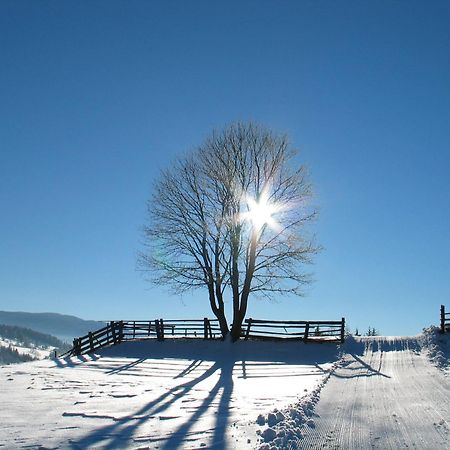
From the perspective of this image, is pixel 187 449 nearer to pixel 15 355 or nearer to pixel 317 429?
pixel 317 429

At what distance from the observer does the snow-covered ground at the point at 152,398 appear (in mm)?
6883

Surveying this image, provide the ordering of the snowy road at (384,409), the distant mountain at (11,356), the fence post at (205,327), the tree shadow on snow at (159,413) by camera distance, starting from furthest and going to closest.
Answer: the distant mountain at (11,356) < the fence post at (205,327) < the tree shadow on snow at (159,413) < the snowy road at (384,409)

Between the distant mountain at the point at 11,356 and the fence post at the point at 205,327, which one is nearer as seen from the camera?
the fence post at the point at 205,327

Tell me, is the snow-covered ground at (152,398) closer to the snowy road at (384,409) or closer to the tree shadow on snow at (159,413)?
the tree shadow on snow at (159,413)

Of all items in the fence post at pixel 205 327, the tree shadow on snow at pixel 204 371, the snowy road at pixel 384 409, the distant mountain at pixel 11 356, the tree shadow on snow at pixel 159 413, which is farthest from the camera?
the distant mountain at pixel 11 356

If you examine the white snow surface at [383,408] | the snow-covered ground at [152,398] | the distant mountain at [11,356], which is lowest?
the distant mountain at [11,356]

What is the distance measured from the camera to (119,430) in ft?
24.0

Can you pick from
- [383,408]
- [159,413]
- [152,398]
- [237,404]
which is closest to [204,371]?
[152,398]

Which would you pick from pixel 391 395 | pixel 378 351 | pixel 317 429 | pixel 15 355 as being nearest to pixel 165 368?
pixel 378 351

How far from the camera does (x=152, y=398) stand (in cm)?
1052

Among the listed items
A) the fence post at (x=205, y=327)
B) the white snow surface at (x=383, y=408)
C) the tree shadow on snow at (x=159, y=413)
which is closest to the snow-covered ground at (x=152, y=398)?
the tree shadow on snow at (x=159, y=413)

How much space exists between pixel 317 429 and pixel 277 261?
19.2m

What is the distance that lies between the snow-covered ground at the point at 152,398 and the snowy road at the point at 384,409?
0.82 metres

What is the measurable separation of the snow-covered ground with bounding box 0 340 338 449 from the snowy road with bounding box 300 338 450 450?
819 mm
